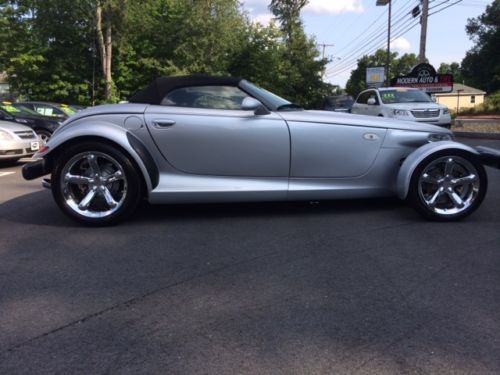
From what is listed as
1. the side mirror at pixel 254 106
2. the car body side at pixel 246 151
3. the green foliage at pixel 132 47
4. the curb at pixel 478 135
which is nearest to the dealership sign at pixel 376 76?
the green foliage at pixel 132 47

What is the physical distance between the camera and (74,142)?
481 cm

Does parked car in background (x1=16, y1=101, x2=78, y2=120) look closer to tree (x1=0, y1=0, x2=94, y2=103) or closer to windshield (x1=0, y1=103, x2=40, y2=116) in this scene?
windshield (x1=0, y1=103, x2=40, y2=116)

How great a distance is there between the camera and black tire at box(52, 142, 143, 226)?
471 centimetres

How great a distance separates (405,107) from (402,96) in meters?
1.08

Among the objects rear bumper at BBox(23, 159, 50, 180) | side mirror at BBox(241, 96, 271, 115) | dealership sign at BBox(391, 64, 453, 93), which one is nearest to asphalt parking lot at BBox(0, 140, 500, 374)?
rear bumper at BBox(23, 159, 50, 180)

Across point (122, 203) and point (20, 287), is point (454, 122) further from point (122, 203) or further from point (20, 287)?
point (20, 287)

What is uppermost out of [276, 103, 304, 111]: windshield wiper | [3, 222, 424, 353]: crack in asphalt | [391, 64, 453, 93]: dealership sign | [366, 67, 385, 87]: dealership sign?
[366, 67, 385, 87]: dealership sign

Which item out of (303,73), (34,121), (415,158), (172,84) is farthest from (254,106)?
(303,73)

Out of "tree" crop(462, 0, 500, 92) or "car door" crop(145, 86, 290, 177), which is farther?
"tree" crop(462, 0, 500, 92)

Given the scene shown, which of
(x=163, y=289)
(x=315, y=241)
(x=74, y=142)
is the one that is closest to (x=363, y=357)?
(x=163, y=289)

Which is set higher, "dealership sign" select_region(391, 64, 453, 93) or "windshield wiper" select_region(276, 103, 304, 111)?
"dealership sign" select_region(391, 64, 453, 93)

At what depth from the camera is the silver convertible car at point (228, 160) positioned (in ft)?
15.6

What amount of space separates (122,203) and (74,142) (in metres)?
0.75

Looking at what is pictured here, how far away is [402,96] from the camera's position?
575 inches
